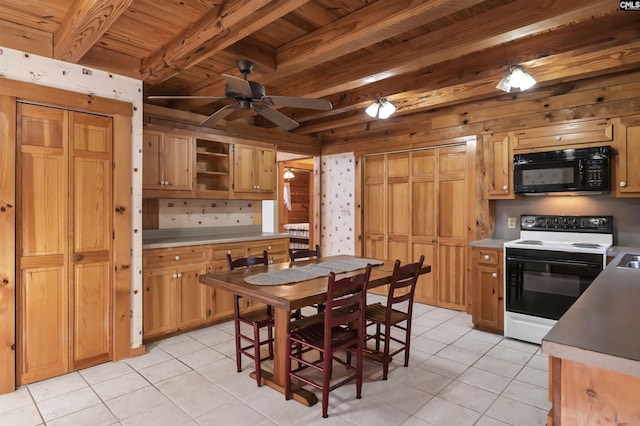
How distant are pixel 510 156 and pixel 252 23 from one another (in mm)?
2978

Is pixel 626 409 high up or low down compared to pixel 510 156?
down

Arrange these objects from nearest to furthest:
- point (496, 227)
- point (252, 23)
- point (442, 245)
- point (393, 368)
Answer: point (252, 23) < point (393, 368) < point (496, 227) < point (442, 245)

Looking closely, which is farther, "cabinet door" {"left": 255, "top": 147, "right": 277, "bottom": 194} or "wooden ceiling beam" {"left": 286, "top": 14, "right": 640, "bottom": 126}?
"cabinet door" {"left": 255, "top": 147, "right": 277, "bottom": 194}

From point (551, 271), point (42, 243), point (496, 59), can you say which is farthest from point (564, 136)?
point (42, 243)

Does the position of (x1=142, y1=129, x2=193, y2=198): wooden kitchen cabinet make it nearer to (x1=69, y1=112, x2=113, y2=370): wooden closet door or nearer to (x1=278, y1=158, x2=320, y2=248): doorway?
(x1=69, y1=112, x2=113, y2=370): wooden closet door

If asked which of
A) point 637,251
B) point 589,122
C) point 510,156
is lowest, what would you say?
point 637,251

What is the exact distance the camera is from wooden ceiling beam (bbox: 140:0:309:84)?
80.6 inches

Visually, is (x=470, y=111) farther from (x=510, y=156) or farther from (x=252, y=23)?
(x=252, y=23)

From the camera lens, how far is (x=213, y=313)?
386cm

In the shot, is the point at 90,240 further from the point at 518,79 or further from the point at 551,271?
the point at 551,271

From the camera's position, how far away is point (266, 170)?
183 inches

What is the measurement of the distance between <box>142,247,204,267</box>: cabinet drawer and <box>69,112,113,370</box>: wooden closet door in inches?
15.1

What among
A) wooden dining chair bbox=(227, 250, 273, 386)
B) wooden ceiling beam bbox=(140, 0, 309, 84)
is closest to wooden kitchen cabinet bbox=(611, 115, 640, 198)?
→ wooden ceiling beam bbox=(140, 0, 309, 84)

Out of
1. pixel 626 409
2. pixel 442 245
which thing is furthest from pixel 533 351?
pixel 626 409
